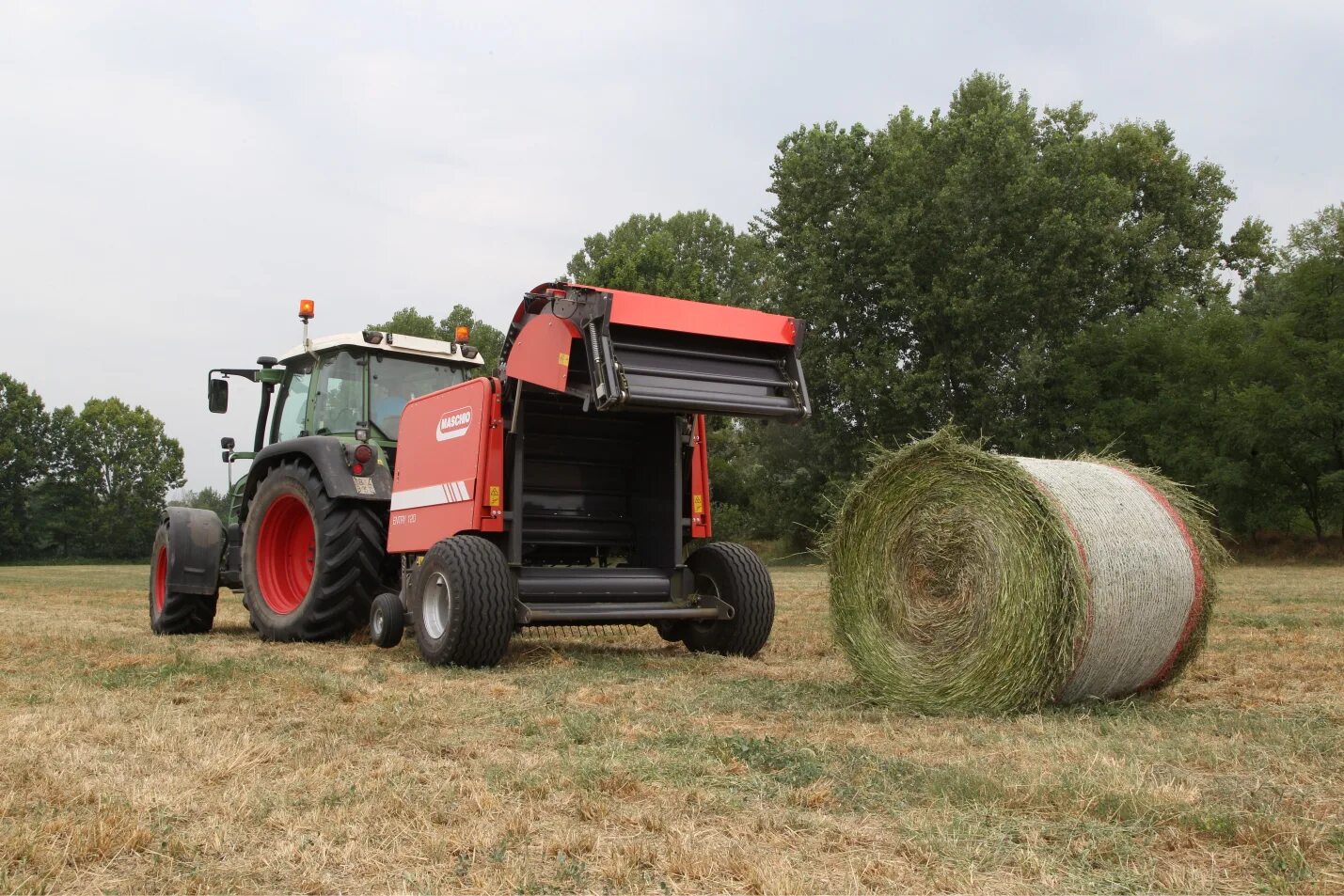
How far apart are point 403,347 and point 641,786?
6.02 metres

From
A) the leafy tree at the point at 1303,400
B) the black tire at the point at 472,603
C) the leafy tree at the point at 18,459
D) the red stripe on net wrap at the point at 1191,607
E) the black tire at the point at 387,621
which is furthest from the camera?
the leafy tree at the point at 18,459

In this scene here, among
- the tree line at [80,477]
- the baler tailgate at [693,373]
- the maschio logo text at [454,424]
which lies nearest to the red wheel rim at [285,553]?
the maschio logo text at [454,424]

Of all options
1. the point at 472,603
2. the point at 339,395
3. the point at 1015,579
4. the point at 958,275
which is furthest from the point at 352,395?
the point at 958,275

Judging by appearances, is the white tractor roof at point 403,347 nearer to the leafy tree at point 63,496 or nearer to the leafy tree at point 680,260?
the leafy tree at point 680,260

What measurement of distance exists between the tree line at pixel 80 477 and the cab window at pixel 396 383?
1809 inches

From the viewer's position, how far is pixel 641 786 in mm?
3430

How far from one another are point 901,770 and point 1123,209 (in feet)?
88.7

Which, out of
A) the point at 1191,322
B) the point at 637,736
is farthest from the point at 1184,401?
the point at 637,736

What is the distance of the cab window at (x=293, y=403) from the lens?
912 cm

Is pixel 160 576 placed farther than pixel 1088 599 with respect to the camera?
Yes

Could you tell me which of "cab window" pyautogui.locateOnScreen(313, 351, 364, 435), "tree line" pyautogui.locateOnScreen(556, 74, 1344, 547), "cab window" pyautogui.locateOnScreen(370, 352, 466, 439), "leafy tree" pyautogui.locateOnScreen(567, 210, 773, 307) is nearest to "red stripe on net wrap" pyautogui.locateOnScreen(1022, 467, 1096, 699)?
"cab window" pyautogui.locateOnScreen(370, 352, 466, 439)

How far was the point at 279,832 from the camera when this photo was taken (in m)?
3.03

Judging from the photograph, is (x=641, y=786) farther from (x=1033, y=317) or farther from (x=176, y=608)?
(x=1033, y=317)

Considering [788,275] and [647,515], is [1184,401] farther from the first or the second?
[647,515]
